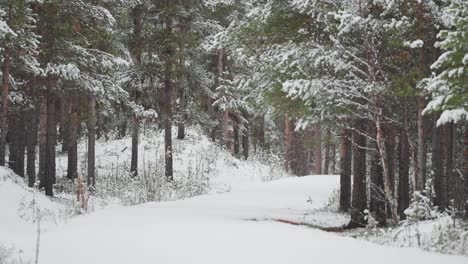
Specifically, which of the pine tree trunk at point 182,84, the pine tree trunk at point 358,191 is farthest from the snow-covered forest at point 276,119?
the pine tree trunk at point 182,84

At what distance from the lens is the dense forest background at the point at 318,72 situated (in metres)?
7.88

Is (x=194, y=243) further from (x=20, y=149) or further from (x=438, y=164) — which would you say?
(x=20, y=149)

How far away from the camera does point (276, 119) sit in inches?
518

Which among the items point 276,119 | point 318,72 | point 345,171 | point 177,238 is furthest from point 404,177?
point 177,238

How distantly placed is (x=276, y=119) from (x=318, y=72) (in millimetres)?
3811

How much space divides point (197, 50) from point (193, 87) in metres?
2.34

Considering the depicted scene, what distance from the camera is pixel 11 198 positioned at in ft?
31.9

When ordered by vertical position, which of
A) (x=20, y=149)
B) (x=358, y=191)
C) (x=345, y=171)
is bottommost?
(x=358, y=191)

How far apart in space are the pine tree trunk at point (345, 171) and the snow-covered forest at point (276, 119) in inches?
1.7

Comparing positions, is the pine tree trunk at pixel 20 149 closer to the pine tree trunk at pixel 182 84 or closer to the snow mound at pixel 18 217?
the pine tree trunk at pixel 182 84

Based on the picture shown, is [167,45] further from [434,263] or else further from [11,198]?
[434,263]

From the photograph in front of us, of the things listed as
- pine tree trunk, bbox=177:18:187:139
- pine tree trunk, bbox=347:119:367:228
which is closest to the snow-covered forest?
pine tree trunk, bbox=347:119:367:228

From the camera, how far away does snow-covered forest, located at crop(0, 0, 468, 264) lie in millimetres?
6074

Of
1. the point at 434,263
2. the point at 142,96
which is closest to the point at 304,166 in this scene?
the point at 142,96
